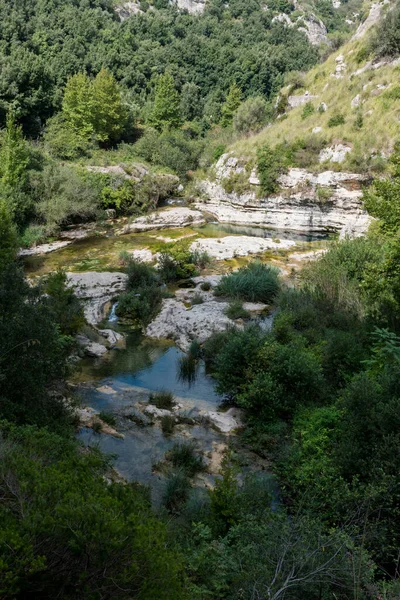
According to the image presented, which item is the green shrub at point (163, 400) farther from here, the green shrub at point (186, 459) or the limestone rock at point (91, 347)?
the limestone rock at point (91, 347)

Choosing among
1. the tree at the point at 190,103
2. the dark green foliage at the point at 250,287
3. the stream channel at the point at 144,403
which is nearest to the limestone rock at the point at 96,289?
the stream channel at the point at 144,403

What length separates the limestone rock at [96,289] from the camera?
582 inches

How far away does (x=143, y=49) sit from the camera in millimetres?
61031

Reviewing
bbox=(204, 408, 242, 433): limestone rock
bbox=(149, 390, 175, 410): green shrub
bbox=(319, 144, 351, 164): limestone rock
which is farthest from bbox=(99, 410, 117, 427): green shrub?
bbox=(319, 144, 351, 164): limestone rock

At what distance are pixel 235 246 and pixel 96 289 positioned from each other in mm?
9021

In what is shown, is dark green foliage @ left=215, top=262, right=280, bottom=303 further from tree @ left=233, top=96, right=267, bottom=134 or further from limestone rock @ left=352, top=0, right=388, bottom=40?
limestone rock @ left=352, top=0, right=388, bottom=40

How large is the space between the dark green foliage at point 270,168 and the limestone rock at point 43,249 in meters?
14.2

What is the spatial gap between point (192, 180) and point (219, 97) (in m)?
30.3

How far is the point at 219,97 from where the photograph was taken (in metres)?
60.4

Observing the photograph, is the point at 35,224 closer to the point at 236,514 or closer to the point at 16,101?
the point at 16,101

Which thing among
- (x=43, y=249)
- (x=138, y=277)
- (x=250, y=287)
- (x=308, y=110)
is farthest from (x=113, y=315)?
(x=308, y=110)

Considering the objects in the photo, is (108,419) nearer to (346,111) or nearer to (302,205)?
(302,205)

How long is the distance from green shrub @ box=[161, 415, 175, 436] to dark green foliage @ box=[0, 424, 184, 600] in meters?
5.70

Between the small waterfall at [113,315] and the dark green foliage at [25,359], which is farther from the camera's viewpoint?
the small waterfall at [113,315]
